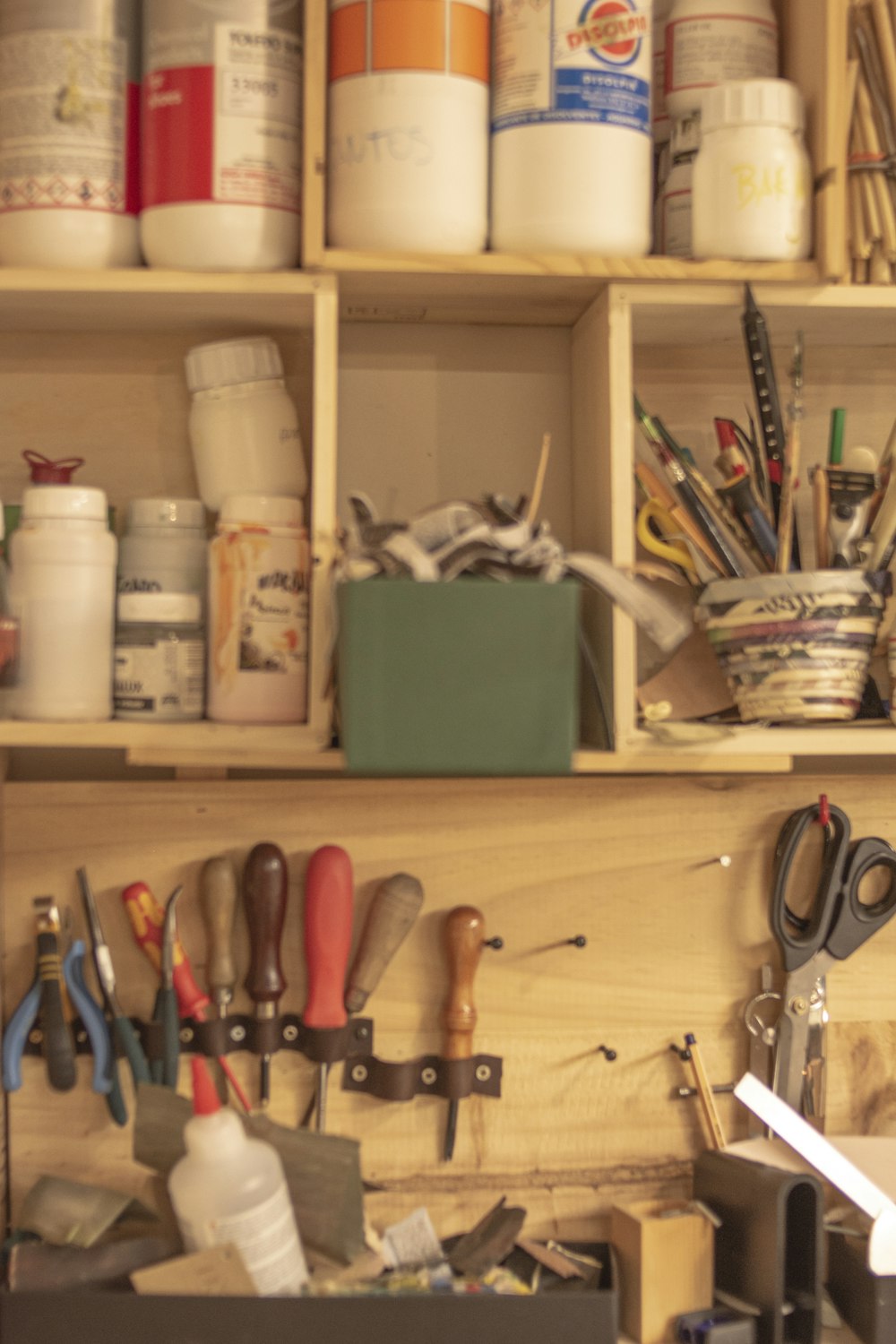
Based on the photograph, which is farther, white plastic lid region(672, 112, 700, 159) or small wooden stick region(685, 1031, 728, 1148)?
small wooden stick region(685, 1031, 728, 1148)

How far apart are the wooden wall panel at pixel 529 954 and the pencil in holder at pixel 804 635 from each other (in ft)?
0.66

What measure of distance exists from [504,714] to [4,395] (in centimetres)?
53

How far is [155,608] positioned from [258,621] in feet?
0.27

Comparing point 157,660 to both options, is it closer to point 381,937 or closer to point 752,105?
point 381,937

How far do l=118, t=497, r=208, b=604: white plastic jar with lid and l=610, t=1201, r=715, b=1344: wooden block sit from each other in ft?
1.96

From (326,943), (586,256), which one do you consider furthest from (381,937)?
(586,256)

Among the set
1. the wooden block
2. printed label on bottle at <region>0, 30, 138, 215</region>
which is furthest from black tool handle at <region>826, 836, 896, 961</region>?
printed label on bottle at <region>0, 30, 138, 215</region>

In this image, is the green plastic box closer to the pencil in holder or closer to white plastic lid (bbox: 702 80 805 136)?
the pencil in holder

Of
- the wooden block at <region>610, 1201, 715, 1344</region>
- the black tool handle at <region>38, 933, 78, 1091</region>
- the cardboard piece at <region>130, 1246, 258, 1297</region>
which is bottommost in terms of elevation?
the wooden block at <region>610, 1201, 715, 1344</region>

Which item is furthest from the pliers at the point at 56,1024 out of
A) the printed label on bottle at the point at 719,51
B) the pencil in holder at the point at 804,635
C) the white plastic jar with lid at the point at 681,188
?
the printed label on bottle at the point at 719,51

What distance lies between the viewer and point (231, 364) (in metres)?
0.96

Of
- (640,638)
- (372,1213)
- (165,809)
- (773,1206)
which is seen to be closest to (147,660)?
(165,809)

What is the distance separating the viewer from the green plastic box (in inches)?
31.3

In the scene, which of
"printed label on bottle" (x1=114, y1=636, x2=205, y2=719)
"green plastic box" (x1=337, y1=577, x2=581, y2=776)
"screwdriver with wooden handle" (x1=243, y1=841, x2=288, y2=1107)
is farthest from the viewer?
"screwdriver with wooden handle" (x1=243, y1=841, x2=288, y2=1107)
